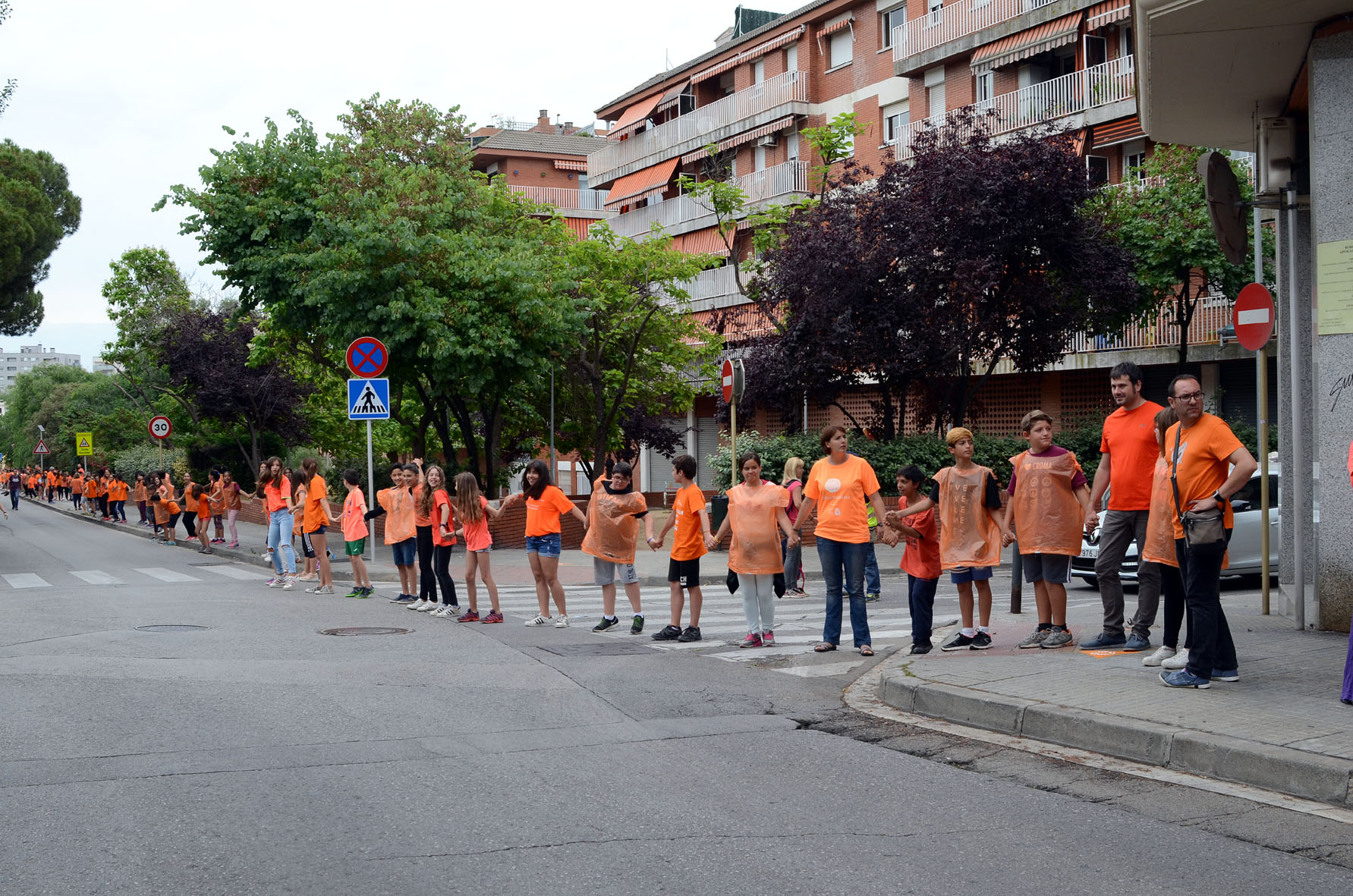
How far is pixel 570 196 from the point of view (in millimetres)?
58000

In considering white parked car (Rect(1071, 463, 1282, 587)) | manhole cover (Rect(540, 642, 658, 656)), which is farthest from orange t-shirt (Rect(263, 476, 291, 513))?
white parked car (Rect(1071, 463, 1282, 587))

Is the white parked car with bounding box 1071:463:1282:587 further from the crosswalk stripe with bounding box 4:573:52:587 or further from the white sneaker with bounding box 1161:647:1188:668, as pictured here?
the crosswalk stripe with bounding box 4:573:52:587

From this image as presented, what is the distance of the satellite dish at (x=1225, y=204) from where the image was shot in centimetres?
1153

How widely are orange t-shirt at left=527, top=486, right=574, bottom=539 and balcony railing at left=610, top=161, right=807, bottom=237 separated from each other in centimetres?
2244

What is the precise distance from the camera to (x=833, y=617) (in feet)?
35.2

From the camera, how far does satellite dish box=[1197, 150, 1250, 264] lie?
11.5m

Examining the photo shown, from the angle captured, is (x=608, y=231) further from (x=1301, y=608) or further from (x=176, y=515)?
(x=1301, y=608)

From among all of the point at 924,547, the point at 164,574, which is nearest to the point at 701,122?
the point at 164,574

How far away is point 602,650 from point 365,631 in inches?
109

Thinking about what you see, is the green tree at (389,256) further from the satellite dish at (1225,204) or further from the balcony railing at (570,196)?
the balcony railing at (570,196)

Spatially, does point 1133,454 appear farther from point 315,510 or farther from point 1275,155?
point 315,510

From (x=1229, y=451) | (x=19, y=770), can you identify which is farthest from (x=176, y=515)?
(x=1229, y=451)

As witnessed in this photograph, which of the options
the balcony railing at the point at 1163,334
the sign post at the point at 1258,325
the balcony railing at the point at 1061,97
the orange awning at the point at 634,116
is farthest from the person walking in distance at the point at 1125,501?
the orange awning at the point at 634,116

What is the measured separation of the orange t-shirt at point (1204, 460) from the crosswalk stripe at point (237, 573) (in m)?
15.2
